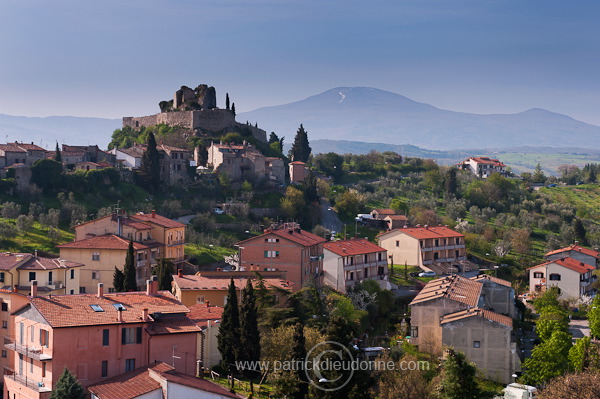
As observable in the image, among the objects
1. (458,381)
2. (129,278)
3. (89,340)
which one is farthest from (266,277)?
(89,340)

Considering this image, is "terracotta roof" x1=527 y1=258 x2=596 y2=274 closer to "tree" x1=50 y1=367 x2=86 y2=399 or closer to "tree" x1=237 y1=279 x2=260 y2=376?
"tree" x1=237 y1=279 x2=260 y2=376

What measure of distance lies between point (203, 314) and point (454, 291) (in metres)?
17.3

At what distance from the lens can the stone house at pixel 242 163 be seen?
98625mm

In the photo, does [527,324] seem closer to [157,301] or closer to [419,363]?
[419,363]

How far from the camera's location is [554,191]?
14288 centimetres

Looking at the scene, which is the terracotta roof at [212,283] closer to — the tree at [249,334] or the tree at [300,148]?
the tree at [249,334]

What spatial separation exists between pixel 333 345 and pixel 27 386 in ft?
45.5

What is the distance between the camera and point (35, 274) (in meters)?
48.4

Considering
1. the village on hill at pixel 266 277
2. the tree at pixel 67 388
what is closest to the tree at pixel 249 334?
the village on hill at pixel 266 277

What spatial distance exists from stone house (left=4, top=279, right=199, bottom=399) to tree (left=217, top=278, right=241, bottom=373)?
7.85 feet

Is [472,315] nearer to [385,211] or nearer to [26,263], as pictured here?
[26,263]

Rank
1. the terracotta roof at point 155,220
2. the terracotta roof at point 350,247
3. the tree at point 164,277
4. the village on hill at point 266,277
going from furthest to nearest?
the terracotta roof at point 155,220, the terracotta roof at point 350,247, the tree at point 164,277, the village on hill at point 266,277

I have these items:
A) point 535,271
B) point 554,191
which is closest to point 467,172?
point 554,191

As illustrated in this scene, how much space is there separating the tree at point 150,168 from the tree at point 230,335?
49076mm
